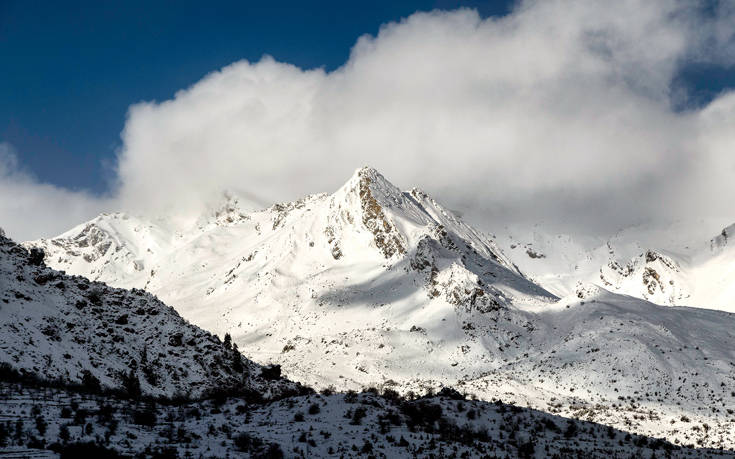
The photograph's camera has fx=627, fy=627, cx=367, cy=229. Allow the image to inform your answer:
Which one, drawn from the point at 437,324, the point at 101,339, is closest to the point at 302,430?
the point at 101,339

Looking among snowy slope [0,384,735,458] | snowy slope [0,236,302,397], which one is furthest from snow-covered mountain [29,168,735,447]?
snowy slope [0,236,302,397]

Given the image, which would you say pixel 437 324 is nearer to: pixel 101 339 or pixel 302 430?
pixel 101 339

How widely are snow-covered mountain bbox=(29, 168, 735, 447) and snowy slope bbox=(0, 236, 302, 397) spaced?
3016 centimetres

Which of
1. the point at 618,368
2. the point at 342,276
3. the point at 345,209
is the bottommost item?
the point at 618,368

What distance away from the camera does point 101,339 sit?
42.6 m

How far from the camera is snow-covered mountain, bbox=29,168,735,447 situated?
219ft

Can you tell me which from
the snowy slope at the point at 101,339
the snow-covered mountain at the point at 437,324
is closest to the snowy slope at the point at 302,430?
Result: the snowy slope at the point at 101,339

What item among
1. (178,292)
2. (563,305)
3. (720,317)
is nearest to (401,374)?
(563,305)

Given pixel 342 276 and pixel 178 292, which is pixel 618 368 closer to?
pixel 342 276

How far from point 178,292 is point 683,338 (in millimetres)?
115917

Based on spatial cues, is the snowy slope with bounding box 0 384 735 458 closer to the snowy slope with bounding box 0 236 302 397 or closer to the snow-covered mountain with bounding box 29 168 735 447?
the snowy slope with bounding box 0 236 302 397

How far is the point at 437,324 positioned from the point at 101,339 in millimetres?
68321

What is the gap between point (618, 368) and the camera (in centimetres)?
7312

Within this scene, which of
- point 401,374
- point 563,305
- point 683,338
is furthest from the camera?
point 563,305
